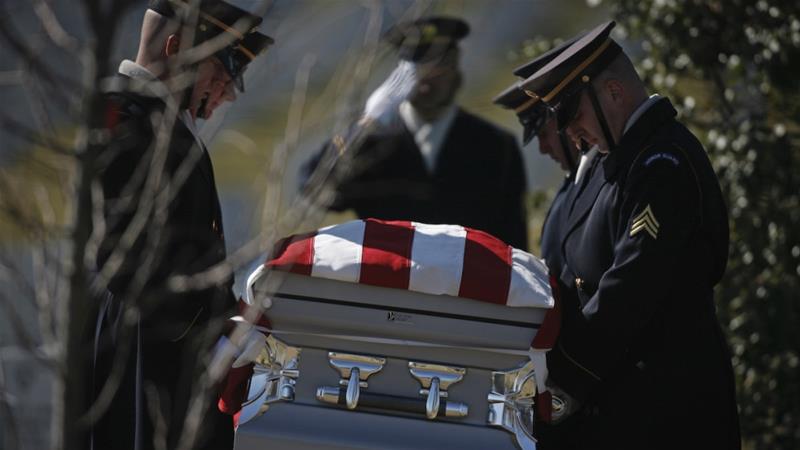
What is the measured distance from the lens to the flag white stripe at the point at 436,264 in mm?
3258

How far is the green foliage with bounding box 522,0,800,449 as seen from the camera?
18.4ft

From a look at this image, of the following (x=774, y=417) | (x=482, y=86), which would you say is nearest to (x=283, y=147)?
(x=774, y=417)

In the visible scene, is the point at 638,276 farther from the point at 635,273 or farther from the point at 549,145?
the point at 549,145

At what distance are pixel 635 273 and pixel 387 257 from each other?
2.30ft

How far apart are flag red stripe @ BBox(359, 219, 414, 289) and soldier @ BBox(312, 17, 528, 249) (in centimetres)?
246

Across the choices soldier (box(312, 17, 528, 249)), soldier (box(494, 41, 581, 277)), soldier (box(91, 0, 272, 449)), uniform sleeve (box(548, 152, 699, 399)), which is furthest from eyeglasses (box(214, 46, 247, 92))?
soldier (box(312, 17, 528, 249))

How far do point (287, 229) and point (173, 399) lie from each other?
167cm

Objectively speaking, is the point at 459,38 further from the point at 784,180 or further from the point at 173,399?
the point at 173,399

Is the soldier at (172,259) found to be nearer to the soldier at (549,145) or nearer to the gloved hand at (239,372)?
the gloved hand at (239,372)

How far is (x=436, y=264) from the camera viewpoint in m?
3.27

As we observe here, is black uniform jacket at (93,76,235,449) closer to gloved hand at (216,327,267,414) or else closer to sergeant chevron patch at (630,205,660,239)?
gloved hand at (216,327,267,414)

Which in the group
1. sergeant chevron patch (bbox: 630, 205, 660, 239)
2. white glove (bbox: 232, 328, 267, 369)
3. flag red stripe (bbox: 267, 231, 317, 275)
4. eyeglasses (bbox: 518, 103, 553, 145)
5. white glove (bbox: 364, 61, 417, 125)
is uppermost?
white glove (bbox: 364, 61, 417, 125)

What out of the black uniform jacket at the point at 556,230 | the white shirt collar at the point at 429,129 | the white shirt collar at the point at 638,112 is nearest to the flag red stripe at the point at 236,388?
the black uniform jacket at the point at 556,230

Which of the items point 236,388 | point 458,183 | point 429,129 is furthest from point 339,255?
point 429,129
